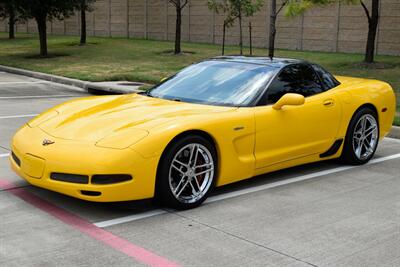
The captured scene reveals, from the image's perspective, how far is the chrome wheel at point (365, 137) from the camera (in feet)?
22.4

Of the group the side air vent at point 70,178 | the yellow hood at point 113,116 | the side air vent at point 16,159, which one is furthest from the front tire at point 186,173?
the side air vent at point 16,159

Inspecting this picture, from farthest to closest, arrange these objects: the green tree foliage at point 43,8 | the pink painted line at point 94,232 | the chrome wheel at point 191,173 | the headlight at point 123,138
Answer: the green tree foliage at point 43,8 < the chrome wheel at point 191,173 < the headlight at point 123,138 < the pink painted line at point 94,232

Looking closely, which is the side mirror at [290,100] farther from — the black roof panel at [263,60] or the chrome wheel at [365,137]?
the chrome wheel at [365,137]

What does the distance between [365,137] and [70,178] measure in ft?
12.9

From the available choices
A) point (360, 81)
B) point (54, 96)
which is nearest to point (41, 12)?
point (54, 96)

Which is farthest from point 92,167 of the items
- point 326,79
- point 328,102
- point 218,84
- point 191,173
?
point 326,79

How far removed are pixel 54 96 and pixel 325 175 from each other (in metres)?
8.12

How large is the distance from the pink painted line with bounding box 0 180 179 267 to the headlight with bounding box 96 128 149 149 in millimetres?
653

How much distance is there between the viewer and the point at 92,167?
4.50 m

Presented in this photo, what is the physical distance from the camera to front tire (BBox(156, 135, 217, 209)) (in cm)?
479

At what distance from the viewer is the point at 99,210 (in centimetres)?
485

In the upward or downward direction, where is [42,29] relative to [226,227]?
upward

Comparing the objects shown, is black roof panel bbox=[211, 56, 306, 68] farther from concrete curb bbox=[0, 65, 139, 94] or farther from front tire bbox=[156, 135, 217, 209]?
concrete curb bbox=[0, 65, 139, 94]

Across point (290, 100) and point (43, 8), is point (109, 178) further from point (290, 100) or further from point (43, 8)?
point (43, 8)
